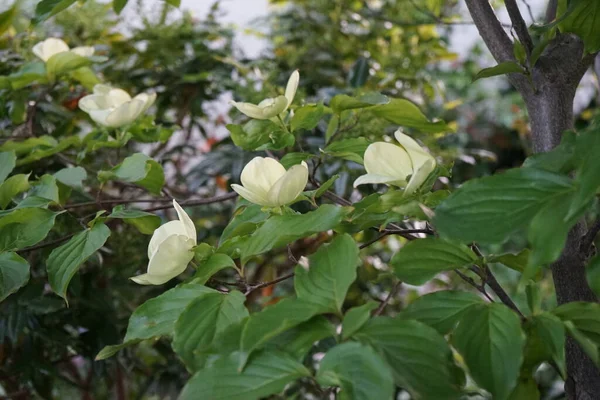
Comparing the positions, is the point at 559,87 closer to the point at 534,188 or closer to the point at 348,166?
the point at 534,188

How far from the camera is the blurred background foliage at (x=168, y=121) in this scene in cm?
90

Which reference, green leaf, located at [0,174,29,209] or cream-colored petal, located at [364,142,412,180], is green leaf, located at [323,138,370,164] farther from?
green leaf, located at [0,174,29,209]

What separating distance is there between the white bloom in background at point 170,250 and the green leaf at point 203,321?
0.07 m

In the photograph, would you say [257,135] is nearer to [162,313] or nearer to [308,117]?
[308,117]

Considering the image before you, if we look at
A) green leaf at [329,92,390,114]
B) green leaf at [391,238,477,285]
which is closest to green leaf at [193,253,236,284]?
green leaf at [391,238,477,285]

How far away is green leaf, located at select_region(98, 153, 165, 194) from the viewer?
620 millimetres

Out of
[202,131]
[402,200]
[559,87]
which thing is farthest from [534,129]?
[202,131]

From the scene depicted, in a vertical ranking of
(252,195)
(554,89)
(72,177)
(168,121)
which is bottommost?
(168,121)

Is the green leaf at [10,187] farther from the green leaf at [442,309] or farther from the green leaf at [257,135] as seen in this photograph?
the green leaf at [442,309]

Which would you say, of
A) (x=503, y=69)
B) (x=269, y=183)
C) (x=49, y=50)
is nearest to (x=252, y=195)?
(x=269, y=183)

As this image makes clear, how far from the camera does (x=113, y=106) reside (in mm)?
799

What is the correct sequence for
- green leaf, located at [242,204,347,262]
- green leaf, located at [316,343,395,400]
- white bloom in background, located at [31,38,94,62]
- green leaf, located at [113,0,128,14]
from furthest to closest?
white bloom in background, located at [31,38,94,62] → green leaf, located at [113,0,128,14] → green leaf, located at [242,204,347,262] → green leaf, located at [316,343,395,400]

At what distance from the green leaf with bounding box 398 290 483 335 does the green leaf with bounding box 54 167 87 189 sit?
380mm

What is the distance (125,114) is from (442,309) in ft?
1.56
